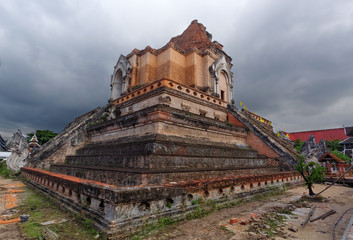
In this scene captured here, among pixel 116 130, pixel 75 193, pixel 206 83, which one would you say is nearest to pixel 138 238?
pixel 75 193

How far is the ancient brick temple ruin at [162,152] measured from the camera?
3.92 meters

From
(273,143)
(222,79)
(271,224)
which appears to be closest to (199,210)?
(271,224)

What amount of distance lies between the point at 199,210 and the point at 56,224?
292cm

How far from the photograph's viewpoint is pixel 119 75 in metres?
15.4

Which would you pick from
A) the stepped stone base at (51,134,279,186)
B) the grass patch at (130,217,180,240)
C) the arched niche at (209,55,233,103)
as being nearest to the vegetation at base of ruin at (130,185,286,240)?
the grass patch at (130,217,180,240)

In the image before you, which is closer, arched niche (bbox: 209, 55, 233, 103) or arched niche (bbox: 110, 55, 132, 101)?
arched niche (bbox: 209, 55, 233, 103)

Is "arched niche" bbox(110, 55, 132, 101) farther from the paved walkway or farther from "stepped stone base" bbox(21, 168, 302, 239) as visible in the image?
the paved walkway

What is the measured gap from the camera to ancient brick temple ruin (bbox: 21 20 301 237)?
3924 millimetres

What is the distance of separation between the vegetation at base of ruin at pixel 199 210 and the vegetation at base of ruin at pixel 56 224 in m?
0.69

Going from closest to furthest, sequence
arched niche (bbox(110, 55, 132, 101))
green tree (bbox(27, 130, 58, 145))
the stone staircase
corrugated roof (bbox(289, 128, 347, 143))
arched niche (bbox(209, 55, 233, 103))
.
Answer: the stone staircase, arched niche (bbox(209, 55, 233, 103)), arched niche (bbox(110, 55, 132, 101)), corrugated roof (bbox(289, 128, 347, 143)), green tree (bbox(27, 130, 58, 145))

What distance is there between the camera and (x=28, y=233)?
11.0 ft

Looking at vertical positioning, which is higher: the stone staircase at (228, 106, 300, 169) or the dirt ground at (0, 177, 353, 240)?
the stone staircase at (228, 106, 300, 169)

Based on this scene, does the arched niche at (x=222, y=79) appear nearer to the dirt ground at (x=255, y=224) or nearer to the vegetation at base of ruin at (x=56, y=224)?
the dirt ground at (x=255, y=224)

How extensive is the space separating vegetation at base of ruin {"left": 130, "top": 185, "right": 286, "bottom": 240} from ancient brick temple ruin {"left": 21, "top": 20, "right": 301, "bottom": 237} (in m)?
0.10
